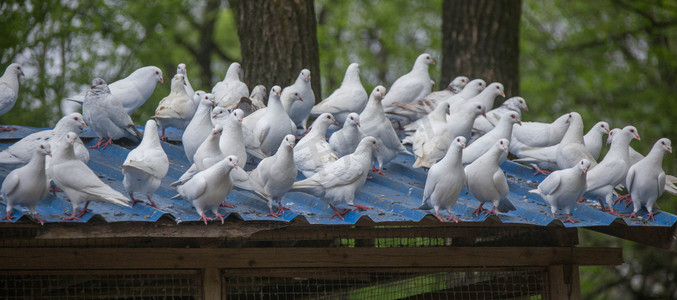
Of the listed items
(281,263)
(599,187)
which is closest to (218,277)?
(281,263)

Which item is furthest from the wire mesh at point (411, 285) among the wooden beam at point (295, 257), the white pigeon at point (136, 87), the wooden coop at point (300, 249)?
the white pigeon at point (136, 87)

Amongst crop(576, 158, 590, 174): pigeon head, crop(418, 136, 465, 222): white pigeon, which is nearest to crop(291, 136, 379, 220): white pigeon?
crop(418, 136, 465, 222): white pigeon

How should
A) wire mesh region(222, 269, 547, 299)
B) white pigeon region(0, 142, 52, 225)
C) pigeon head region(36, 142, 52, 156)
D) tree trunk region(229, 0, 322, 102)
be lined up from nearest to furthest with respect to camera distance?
white pigeon region(0, 142, 52, 225) → pigeon head region(36, 142, 52, 156) → wire mesh region(222, 269, 547, 299) → tree trunk region(229, 0, 322, 102)

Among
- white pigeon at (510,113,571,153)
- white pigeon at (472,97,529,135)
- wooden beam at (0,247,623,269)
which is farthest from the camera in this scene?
white pigeon at (472,97,529,135)

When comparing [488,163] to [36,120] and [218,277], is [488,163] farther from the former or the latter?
[36,120]

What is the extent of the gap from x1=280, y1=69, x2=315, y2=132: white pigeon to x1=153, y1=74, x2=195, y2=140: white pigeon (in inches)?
38.8

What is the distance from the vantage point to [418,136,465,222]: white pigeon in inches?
227

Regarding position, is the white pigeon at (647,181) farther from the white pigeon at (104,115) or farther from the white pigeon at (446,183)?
the white pigeon at (104,115)

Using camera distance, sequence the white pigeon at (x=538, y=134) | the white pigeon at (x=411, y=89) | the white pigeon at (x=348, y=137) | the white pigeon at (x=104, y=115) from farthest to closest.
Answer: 1. the white pigeon at (x=411, y=89)
2. the white pigeon at (x=538, y=134)
3. the white pigeon at (x=348, y=137)
4. the white pigeon at (x=104, y=115)

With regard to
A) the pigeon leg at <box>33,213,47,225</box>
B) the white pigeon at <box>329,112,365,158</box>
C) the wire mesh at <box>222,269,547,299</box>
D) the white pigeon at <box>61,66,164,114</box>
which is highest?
the white pigeon at <box>61,66,164,114</box>

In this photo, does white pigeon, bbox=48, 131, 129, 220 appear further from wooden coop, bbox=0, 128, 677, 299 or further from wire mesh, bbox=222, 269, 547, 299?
wire mesh, bbox=222, 269, 547, 299

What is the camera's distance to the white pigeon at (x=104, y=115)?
675 centimetres

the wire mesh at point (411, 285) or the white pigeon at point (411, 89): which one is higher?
the white pigeon at point (411, 89)

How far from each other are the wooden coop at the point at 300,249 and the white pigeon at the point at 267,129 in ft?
2.29
